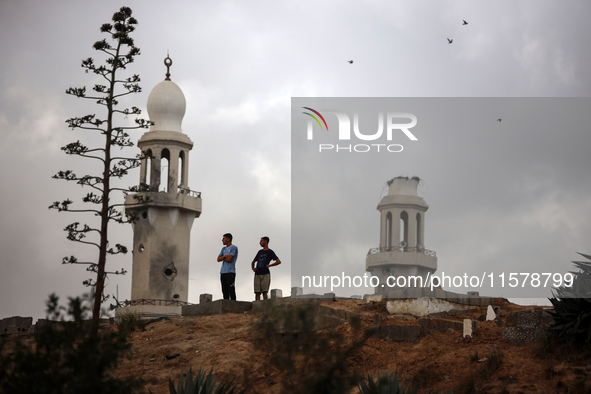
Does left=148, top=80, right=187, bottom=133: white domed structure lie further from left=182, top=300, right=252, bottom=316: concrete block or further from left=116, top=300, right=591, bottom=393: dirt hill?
left=116, top=300, right=591, bottom=393: dirt hill

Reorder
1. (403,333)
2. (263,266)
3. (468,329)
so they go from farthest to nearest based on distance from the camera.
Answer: (263,266)
(403,333)
(468,329)

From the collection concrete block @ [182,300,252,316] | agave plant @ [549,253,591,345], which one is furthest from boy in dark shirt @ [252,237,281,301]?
agave plant @ [549,253,591,345]

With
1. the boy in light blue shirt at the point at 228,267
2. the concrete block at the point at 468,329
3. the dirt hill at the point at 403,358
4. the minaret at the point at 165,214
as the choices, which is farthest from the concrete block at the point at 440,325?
the minaret at the point at 165,214

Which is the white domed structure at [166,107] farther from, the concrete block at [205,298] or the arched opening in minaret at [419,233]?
the concrete block at [205,298]

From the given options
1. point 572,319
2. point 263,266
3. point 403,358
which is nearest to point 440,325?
point 403,358

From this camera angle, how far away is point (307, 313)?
11.8 meters

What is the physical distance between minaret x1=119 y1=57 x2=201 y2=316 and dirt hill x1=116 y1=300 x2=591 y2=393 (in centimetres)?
2059

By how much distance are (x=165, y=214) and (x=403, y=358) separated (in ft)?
82.3

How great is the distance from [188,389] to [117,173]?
7.96 metres

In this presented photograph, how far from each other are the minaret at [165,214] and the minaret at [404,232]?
13812 mm

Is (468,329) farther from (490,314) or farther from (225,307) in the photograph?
(225,307)

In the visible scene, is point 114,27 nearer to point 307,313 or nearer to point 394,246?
point 307,313

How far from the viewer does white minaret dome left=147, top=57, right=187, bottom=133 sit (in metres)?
40.7

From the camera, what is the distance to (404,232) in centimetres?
5259
